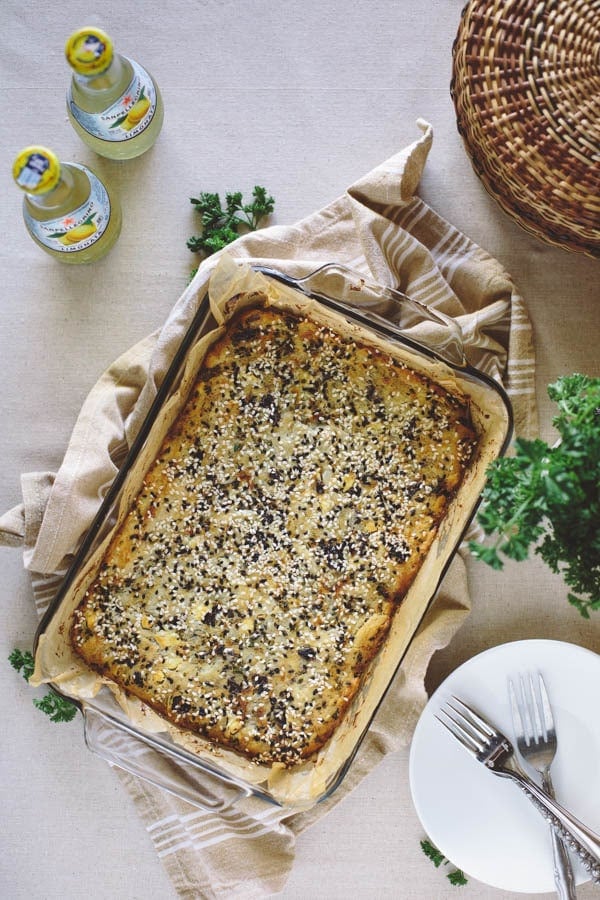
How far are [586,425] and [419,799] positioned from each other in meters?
0.96

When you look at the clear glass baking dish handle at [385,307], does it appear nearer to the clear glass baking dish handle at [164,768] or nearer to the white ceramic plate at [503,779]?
the white ceramic plate at [503,779]

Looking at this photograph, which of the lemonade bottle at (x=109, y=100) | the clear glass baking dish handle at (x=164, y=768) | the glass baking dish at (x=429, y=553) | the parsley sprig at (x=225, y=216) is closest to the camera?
the lemonade bottle at (x=109, y=100)

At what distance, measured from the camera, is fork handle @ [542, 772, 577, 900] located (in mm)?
1752

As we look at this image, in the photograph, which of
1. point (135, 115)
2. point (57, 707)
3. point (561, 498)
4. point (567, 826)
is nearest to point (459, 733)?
point (567, 826)

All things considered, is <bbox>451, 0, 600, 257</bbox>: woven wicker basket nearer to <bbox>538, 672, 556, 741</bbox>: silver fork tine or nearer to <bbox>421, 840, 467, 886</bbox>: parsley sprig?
<bbox>538, 672, 556, 741</bbox>: silver fork tine

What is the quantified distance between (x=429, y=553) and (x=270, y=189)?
2.95ft

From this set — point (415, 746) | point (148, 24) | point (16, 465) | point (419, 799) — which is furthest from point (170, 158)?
point (419, 799)

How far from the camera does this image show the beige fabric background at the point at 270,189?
1.88 meters

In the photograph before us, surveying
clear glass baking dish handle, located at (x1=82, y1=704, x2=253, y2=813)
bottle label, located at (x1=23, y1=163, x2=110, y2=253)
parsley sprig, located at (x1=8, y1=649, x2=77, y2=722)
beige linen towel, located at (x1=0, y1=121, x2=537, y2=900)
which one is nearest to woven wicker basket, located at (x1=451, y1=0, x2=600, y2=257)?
beige linen towel, located at (x1=0, y1=121, x2=537, y2=900)

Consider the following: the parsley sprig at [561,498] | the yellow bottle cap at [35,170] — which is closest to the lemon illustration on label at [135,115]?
the yellow bottle cap at [35,170]

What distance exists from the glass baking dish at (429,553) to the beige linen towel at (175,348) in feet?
0.24

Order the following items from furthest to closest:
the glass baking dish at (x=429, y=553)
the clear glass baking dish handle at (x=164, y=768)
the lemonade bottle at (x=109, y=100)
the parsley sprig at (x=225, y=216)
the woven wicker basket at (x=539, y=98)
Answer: the parsley sprig at (x=225, y=216) → the clear glass baking dish handle at (x=164, y=768) → the glass baking dish at (x=429, y=553) → the lemonade bottle at (x=109, y=100) → the woven wicker basket at (x=539, y=98)

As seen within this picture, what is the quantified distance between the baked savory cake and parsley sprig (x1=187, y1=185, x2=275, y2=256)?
220 mm

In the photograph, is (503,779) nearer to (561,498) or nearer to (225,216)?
(561,498)
